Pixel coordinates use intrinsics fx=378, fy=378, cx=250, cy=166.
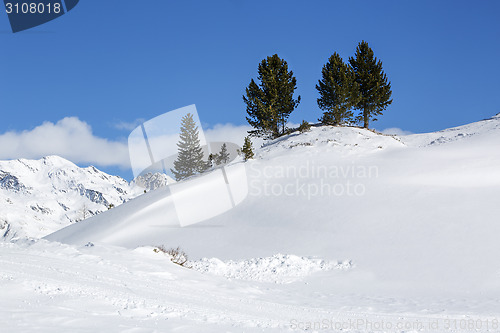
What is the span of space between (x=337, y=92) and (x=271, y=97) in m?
7.79

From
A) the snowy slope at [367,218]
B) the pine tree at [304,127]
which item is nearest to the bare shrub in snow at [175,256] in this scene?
the snowy slope at [367,218]

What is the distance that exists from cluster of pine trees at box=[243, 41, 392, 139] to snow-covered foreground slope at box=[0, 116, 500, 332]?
14155 millimetres

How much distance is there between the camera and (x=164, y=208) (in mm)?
23562

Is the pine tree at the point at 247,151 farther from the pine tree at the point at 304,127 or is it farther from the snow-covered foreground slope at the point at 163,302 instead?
the snow-covered foreground slope at the point at 163,302

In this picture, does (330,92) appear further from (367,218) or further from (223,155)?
(367,218)

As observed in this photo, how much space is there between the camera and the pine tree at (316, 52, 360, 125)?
43.8 m

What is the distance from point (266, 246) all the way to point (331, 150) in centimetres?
1598

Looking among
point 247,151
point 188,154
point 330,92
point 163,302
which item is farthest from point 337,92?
point 163,302

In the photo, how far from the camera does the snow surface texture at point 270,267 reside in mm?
14125

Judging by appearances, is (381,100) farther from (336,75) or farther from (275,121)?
(275,121)

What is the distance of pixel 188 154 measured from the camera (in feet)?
195

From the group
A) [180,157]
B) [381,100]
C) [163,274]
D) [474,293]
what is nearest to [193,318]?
[163,274]

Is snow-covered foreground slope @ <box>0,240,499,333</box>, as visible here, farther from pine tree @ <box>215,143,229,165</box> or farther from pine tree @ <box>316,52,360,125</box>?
pine tree @ <box>215,143,229,165</box>

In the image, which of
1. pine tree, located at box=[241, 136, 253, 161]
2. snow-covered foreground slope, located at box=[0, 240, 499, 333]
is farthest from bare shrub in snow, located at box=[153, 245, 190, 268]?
pine tree, located at box=[241, 136, 253, 161]
